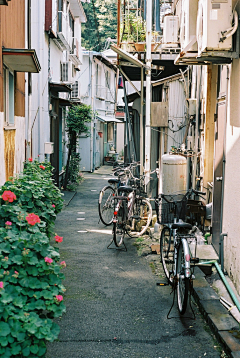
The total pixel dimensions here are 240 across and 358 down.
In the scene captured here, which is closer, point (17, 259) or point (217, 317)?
point (17, 259)

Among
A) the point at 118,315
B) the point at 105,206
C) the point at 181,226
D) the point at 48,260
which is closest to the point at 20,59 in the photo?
the point at 181,226

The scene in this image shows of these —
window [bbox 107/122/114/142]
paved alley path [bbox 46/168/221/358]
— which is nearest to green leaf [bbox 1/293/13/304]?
paved alley path [bbox 46/168/221/358]

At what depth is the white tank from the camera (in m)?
9.83

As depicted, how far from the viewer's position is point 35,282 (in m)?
3.48

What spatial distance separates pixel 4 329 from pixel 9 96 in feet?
18.9

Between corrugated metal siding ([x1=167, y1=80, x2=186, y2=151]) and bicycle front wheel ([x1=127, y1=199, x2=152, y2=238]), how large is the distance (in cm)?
242

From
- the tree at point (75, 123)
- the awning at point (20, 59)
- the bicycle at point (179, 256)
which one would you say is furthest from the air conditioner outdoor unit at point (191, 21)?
the tree at point (75, 123)

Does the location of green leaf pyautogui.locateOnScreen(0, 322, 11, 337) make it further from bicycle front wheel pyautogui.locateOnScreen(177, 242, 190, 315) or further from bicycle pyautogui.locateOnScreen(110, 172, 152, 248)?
bicycle pyautogui.locateOnScreen(110, 172, 152, 248)

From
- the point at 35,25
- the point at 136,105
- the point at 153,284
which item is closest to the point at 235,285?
the point at 153,284

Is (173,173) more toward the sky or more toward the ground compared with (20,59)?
more toward the ground

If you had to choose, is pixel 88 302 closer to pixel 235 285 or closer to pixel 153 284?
pixel 153 284

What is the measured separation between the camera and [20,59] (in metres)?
7.03

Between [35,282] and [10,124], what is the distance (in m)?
4.91

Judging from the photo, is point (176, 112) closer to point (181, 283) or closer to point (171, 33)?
point (171, 33)
